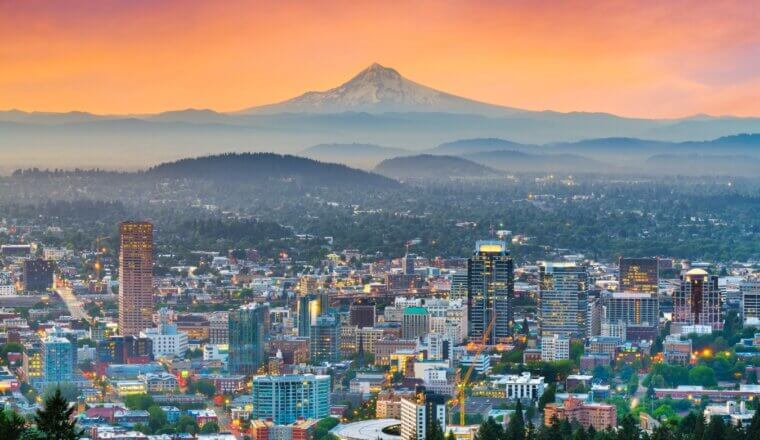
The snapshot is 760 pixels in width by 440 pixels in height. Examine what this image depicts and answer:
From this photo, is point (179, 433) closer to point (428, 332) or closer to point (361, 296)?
point (428, 332)

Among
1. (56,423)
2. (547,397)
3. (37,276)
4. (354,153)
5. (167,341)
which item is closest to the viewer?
(56,423)

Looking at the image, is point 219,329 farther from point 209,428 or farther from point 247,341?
point 209,428

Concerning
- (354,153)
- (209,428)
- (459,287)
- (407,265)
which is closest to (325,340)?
(459,287)

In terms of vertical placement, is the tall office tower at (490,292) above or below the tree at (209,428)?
above

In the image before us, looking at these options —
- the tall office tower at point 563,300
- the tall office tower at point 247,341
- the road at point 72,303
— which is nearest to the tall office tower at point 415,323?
the tall office tower at point 563,300

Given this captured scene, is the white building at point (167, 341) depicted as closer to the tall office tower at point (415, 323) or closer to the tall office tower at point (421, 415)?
the tall office tower at point (415, 323)

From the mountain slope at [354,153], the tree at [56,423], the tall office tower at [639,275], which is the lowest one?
the tall office tower at [639,275]
